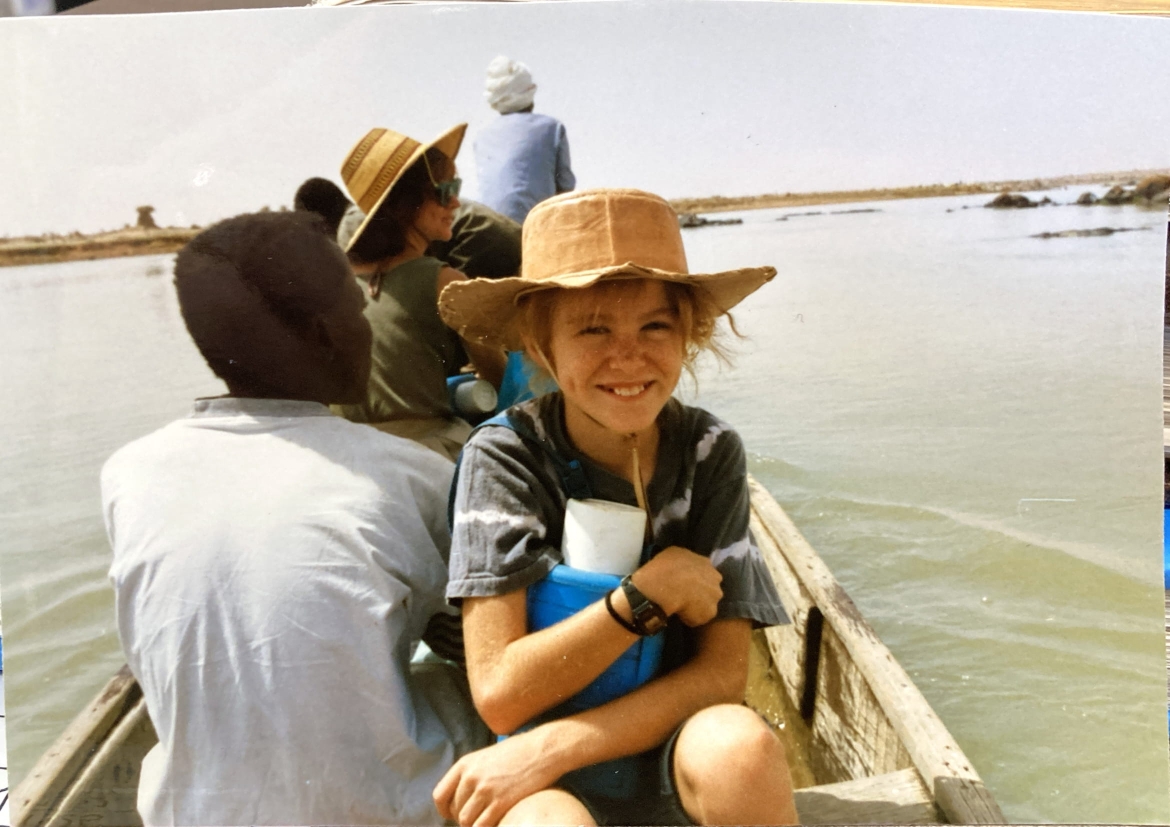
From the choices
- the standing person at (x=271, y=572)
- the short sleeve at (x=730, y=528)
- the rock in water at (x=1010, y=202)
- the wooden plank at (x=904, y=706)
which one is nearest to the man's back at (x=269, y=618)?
the standing person at (x=271, y=572)

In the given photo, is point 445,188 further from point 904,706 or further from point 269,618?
point 904,706

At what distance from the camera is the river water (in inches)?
47.8

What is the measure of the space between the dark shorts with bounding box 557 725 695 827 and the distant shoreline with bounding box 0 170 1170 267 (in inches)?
31.8

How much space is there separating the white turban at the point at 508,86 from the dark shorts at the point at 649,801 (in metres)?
0.96

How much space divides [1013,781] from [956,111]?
116cm

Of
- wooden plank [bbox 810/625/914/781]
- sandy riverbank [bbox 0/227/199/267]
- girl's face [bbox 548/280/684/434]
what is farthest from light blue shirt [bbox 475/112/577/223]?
wooden plank [bbox 810/625/914/781]

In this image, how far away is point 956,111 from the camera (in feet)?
3.94

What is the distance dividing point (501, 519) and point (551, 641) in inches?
7.2

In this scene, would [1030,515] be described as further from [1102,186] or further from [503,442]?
[503,442]

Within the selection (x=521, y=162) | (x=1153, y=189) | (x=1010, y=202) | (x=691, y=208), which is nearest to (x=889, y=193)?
(x=1010, y=202)

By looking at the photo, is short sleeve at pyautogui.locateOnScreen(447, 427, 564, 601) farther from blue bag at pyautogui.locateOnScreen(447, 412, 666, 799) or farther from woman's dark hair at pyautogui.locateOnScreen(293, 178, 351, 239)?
woman's dark hair at pyautogui.locateOnScreen(293, 178, 351, 239)

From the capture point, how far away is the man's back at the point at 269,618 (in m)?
1.05

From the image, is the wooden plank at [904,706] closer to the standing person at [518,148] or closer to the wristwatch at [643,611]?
the wristwatch at [643,611]

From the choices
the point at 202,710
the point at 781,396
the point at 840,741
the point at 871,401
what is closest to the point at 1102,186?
the point at 871,401
